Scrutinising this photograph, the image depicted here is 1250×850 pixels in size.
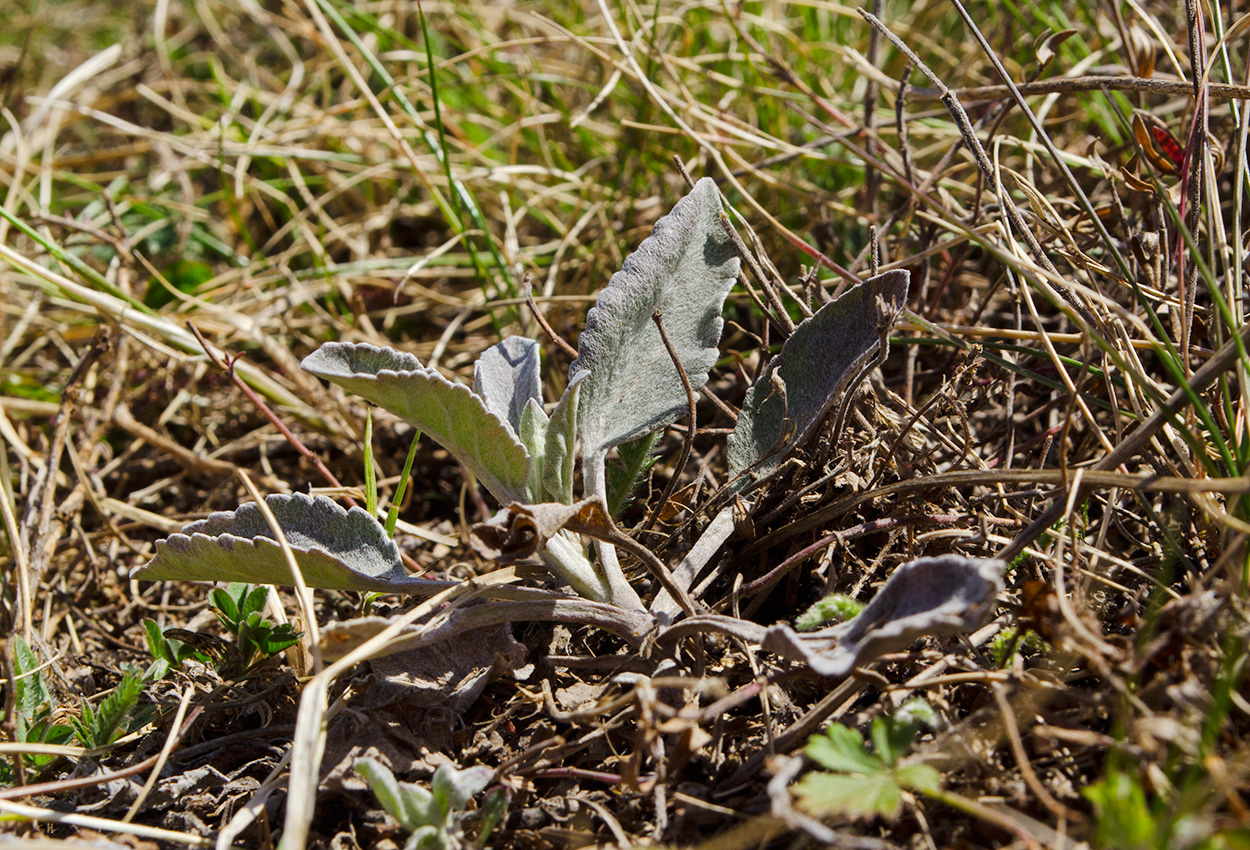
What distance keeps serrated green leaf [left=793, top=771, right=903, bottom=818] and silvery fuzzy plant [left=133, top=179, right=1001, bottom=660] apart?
15cm

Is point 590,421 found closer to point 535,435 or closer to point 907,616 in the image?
point 535,435

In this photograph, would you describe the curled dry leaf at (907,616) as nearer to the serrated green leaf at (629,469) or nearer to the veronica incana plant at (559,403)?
the veronica incana plant at (559,403)

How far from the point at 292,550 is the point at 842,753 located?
0.74 meters

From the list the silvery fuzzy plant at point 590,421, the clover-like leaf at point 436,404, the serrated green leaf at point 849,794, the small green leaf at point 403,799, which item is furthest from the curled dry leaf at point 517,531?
the serrated green leaf at point 849,794

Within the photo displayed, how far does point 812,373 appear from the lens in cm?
145

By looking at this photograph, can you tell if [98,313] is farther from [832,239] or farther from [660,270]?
[832,239]

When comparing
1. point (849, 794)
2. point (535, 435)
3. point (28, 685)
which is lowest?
point (28, 685)

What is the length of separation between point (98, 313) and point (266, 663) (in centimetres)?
115

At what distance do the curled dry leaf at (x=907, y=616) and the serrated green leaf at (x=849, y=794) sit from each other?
0.11 meters

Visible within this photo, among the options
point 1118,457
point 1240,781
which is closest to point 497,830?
point 1240,781

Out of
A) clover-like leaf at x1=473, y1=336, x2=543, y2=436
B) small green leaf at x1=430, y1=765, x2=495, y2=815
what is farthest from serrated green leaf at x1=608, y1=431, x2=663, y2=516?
small green leaf at x1=430, y1=765, x2=495, y2=815

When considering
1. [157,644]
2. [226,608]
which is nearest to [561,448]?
[226,608]

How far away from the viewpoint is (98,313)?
86.1 inches

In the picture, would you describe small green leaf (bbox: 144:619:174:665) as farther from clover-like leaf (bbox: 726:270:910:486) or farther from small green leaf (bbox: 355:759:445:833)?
clover-like leaf (bbox: 726:270:910:486)
